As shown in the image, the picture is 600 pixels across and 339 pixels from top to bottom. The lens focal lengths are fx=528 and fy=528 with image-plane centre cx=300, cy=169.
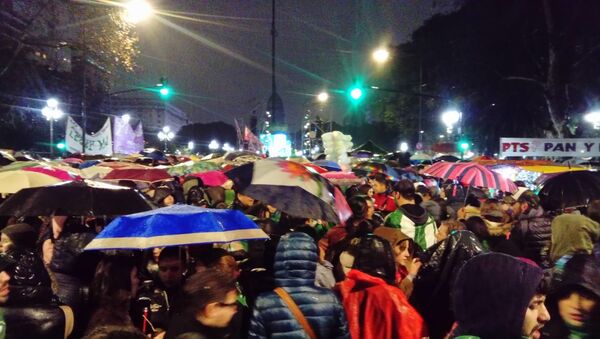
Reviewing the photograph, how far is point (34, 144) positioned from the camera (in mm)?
41781

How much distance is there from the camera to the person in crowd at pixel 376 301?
3.74m

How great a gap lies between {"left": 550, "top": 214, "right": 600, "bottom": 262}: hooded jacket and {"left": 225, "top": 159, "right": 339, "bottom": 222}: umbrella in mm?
2500

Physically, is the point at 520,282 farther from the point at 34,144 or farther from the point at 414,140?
the point at 414,140

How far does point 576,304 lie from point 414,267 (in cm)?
208

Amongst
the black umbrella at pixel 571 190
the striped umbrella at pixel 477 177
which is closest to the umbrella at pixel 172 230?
the black umbrella at pixel 571 190

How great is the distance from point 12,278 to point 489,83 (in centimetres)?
3192

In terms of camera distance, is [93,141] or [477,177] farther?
[93,141]

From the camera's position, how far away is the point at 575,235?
18.0ft

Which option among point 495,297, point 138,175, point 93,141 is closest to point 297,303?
point 495,297

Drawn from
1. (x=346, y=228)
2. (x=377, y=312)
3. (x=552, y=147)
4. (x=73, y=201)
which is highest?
(x=552, y=147)

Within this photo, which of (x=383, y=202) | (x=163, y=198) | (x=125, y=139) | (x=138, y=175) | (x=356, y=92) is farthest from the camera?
(x=125, y=139)

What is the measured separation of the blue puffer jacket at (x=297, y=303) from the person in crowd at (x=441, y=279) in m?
1.44

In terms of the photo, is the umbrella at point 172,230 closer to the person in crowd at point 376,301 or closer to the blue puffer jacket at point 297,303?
the blue puffer jacket at point 297,303

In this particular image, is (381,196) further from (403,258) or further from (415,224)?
(403,258)
